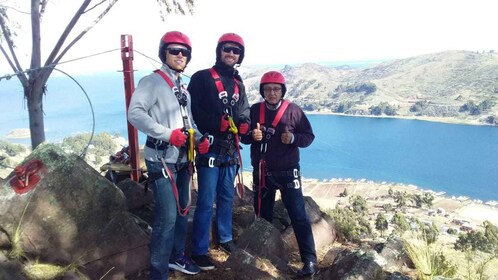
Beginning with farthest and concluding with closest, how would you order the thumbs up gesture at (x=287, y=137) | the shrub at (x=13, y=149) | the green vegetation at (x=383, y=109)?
the green vegetation at (x=383, y=109)
the shrub at (x=13, y=149)
the thumbs up gesture at (x=287, y=137)

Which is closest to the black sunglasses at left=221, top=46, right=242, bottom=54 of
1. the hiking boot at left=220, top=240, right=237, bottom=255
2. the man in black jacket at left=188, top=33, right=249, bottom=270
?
the man in black jacket at left=188, top=33, right=249, bottom=270

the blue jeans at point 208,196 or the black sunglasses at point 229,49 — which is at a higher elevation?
the black sunglasses at point 229,49

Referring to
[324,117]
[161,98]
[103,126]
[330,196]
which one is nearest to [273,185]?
[161,98]

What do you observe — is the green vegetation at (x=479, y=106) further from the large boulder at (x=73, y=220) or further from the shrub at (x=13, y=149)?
the large boulder at (x=73, y=220)

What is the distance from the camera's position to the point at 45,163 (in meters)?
3.30

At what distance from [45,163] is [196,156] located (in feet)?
4.40

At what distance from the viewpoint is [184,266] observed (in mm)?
3633

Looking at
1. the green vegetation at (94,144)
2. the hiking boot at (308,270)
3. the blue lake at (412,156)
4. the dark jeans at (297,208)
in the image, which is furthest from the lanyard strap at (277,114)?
the blue lake at (412,156)

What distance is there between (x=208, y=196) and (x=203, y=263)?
0.69 metres

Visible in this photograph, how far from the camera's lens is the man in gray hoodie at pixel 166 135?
2.99m

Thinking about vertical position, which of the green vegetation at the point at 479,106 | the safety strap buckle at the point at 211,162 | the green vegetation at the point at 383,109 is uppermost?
the safety strap buckle at the point at 211,162

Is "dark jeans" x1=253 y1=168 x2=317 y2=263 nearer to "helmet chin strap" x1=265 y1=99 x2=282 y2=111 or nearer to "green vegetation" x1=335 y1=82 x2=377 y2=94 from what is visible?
"helmet chin strap" x1=265 y1=99 x2=282 y2=111

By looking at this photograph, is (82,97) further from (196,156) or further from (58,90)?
(196,156)

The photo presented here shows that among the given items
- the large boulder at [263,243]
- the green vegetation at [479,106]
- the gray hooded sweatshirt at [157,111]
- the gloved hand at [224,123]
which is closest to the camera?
the gray hooded sweatshirt at [157,111]
